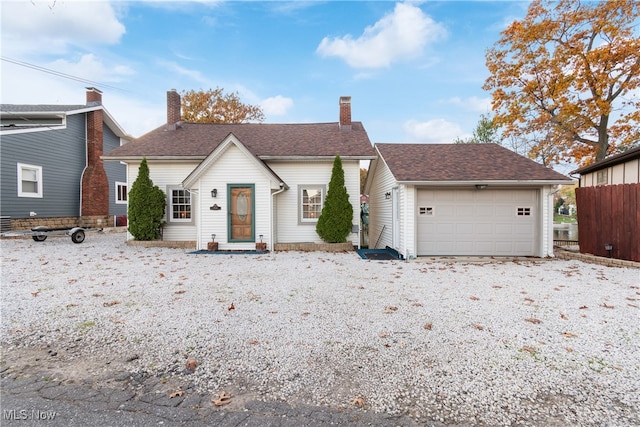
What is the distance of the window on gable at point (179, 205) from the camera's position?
41.7 feet

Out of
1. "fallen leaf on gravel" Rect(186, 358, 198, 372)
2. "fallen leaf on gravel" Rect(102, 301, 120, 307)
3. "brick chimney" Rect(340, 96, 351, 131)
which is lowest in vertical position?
"fallen leaf on gravel" Rect(186, 358, 198, 372)

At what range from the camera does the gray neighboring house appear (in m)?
14.6

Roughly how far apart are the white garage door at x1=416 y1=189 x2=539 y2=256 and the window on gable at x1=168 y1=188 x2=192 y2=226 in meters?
9.05

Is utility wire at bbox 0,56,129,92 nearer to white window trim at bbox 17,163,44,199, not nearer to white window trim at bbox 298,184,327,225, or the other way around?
white window trim at bbox 17,163,44,199

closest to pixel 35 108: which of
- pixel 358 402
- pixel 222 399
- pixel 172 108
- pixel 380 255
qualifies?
pixel 172 108

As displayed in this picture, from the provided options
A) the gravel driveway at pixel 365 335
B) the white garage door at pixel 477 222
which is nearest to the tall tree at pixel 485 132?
the white garage door at pixel 477 222

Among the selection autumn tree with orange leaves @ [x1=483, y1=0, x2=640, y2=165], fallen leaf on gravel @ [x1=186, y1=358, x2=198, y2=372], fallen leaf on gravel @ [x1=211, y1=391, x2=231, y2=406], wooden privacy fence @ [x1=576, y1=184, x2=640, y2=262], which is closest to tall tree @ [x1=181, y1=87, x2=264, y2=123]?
autumn tree with orange leaves @ [x1=483, y1=0, x2=640, y2=165]

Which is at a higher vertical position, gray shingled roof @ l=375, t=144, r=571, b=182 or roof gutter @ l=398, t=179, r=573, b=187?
gray shingled roof @ l=375, t=144, r=571, b=182

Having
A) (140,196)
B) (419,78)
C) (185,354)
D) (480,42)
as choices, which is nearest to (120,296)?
(185,354)

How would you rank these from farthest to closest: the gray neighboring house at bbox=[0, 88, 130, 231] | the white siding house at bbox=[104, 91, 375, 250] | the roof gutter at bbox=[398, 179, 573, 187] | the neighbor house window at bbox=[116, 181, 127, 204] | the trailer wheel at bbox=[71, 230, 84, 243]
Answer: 1. the neighbor house window at bbox=[116, 181, 127, 204]
2. the gray neighboring house at bbox=[0, 88, 130, 231]
3. the trailer wheel at bbox=[71, 230, 84, 243]
4. the white siding house at bbox=[104, 91, 375, 250]
5. the roof gutter at bbox=[398, 179, 573, 187]

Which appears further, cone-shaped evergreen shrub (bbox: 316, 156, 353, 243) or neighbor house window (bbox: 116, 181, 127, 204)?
neighbor house window (bbox: 116, 181, 127, 204)

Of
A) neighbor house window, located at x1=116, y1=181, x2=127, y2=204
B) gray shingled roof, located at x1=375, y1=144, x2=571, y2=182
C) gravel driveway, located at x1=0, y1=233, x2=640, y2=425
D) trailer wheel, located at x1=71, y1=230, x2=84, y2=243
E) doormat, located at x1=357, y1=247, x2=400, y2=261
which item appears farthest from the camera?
neighbor house window, located at x1=116, y1=181, x2=127, y2=204

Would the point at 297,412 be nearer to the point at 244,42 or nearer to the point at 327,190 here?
the point at 327,190

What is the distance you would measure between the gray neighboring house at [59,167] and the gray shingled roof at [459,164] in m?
17.0
